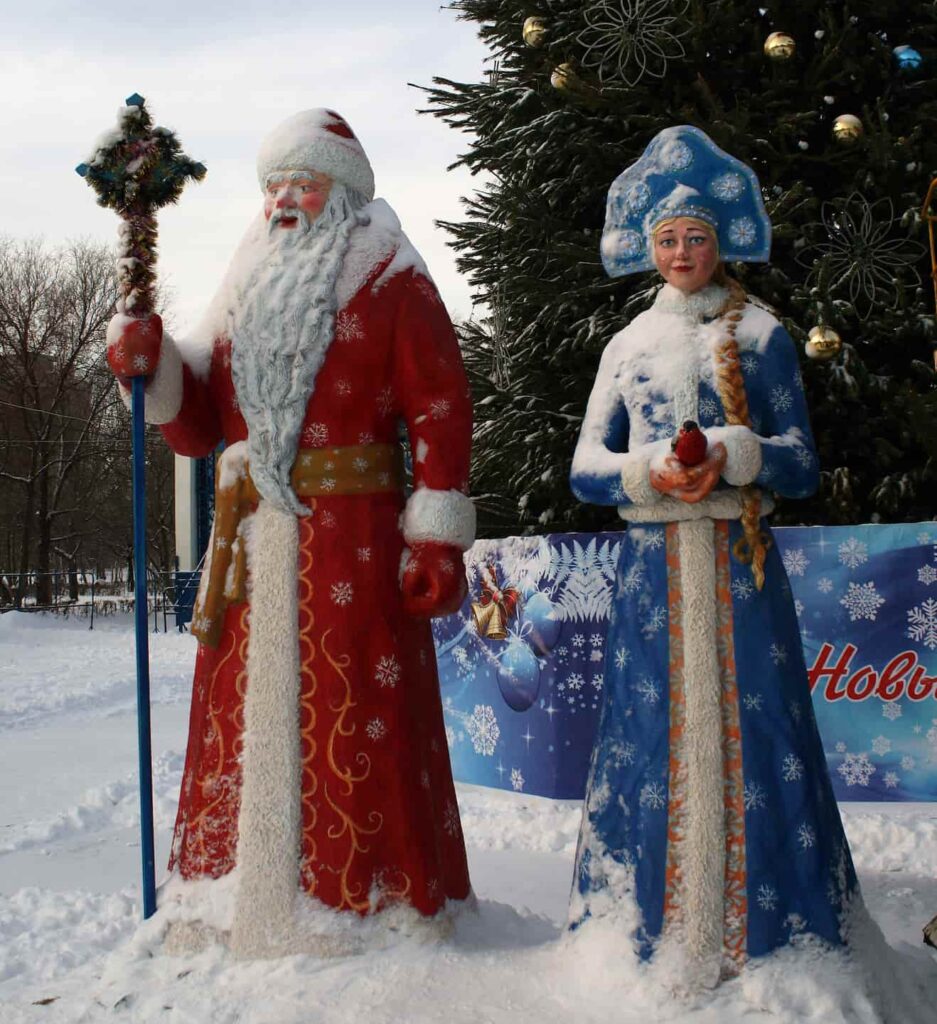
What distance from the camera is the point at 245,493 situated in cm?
296

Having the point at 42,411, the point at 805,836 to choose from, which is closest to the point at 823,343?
the point at 805,836

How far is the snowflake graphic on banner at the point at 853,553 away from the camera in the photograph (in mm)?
5180

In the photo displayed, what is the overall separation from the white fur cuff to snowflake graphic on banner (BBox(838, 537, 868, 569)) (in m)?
3.42

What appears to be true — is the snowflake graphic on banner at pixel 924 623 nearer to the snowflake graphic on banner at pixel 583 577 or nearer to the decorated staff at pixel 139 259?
the snowflake graphic on banner at pixel 583 577

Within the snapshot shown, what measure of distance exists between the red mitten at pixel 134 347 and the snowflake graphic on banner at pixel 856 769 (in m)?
3.79

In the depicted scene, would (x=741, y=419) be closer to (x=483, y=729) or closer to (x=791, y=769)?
(x=791, y=769)

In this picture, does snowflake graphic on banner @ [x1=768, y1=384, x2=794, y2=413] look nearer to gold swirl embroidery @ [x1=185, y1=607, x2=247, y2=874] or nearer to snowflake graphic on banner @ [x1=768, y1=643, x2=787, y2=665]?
snowflake graphic on banner @ [x1=768, y1=643, x2=787, y2=665]

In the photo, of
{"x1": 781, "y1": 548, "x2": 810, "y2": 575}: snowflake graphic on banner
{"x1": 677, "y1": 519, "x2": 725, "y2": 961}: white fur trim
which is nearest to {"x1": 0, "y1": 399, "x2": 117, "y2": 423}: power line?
{"x1": 781, "y1": 548, "x2": 810, "y2": 575}: snowflake graphic on banner

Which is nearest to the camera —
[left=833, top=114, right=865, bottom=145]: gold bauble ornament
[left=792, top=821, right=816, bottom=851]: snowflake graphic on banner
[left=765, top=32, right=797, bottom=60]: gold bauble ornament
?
[left=792, top=821, right=816, bottom=851]: snowflake graphic on banner

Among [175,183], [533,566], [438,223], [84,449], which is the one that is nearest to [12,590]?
[84,449]

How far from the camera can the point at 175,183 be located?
3.07 m


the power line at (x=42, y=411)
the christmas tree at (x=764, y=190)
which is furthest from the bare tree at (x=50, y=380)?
the christmas tree at (x=764, y=190)

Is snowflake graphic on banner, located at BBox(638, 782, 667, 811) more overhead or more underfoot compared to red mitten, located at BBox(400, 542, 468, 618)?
more underfoot

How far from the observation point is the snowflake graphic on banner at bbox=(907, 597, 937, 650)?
5.08 m
